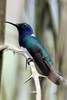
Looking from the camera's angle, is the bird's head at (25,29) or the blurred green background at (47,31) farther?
the bird's head at (25,29)

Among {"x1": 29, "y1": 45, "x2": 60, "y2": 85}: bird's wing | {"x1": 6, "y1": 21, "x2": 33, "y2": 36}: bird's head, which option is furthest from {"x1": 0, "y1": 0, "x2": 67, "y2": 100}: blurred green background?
{"x1": 6, "y1": 21, "x2": 33, "y2": 36}: bird's head

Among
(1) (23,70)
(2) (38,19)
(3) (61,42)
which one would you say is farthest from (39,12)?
(1) (23,70)

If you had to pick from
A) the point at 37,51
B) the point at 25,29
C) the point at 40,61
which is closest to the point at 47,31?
the point at 40,61

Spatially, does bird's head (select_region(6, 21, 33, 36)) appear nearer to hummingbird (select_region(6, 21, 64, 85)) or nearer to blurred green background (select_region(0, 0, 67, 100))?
hummingbird (select_region(6, 21, 64, 85))

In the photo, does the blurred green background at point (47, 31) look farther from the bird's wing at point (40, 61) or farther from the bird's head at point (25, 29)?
the bird's head at point (25, 29)

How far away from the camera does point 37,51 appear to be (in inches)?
50.6

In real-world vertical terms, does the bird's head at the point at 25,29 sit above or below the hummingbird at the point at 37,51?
above

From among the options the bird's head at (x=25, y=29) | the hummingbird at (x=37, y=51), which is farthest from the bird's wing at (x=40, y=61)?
the bird's head at (x=25, y=29)

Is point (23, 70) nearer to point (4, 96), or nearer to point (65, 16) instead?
point (4, 96)

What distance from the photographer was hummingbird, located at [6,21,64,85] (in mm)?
1018

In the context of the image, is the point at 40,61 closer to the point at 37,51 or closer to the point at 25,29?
the point at 37,51

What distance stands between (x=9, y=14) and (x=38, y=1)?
1.31 ft

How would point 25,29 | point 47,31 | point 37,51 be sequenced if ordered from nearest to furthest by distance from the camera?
point 47,31
point 37,51
point 25,29

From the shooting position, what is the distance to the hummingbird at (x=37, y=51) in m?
1.02
